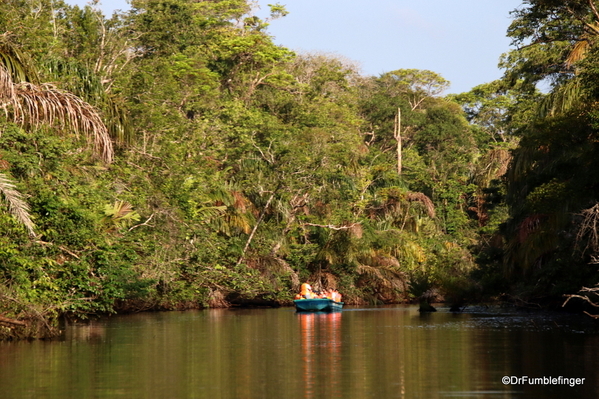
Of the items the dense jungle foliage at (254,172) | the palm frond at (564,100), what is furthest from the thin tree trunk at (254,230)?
the palm frond at (564,100)

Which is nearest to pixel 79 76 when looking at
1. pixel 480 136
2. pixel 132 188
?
pixel 132 188

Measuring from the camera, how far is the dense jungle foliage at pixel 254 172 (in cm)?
2081

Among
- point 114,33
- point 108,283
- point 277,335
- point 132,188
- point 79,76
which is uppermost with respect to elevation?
point 114,33

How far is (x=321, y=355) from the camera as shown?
17328mm

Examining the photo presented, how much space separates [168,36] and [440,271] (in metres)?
18.5

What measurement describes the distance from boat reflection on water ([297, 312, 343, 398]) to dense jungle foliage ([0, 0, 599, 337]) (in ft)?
17.4

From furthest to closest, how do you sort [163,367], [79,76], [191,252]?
1. [191,252]
2. [79,76]
3. [163,367]

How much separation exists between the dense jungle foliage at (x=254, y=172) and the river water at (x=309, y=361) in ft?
7.29

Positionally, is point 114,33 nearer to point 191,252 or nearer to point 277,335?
point 191,252

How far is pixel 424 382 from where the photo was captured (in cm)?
1302

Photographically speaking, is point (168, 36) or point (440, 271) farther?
point (168, 36)

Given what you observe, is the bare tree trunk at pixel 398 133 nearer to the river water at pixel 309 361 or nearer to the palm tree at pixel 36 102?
the river water at pixel 309 361

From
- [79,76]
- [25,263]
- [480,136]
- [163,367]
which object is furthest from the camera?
[480,136]

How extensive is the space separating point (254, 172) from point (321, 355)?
92.7 ft
